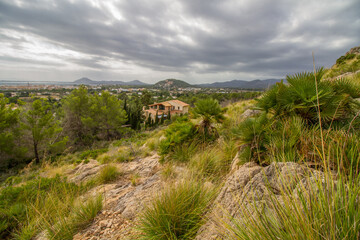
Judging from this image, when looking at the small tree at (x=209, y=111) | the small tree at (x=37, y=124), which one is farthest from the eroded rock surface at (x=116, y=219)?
the small tree at (x=37, y=124)

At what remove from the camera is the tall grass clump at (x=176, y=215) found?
155cm

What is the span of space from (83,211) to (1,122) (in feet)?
49.3

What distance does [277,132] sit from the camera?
2295 mm

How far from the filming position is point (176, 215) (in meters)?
1.64

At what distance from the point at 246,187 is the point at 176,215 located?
85 cm

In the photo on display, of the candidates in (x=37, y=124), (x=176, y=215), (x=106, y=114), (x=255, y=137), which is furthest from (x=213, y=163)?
(x=106, y=114)

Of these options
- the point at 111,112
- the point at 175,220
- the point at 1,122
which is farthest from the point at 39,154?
the point at 175,220

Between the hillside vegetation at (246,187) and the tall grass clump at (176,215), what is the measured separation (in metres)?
0.01

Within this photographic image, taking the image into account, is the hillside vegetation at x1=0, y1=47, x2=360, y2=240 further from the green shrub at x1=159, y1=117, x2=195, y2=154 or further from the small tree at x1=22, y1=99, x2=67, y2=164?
the small tree at x1=22, y1=99, x2=67, y2=164

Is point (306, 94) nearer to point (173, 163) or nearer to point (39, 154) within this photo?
point (173, 163)

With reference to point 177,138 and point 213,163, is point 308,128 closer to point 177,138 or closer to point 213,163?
point 213,163

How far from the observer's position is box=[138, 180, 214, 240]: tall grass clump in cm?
155

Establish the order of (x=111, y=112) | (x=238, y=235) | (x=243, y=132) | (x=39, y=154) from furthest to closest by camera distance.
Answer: (x=111, y=112), (x=39, y=154), (x=243, y=132), (x=238, y=235)

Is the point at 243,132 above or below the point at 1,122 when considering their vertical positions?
above
